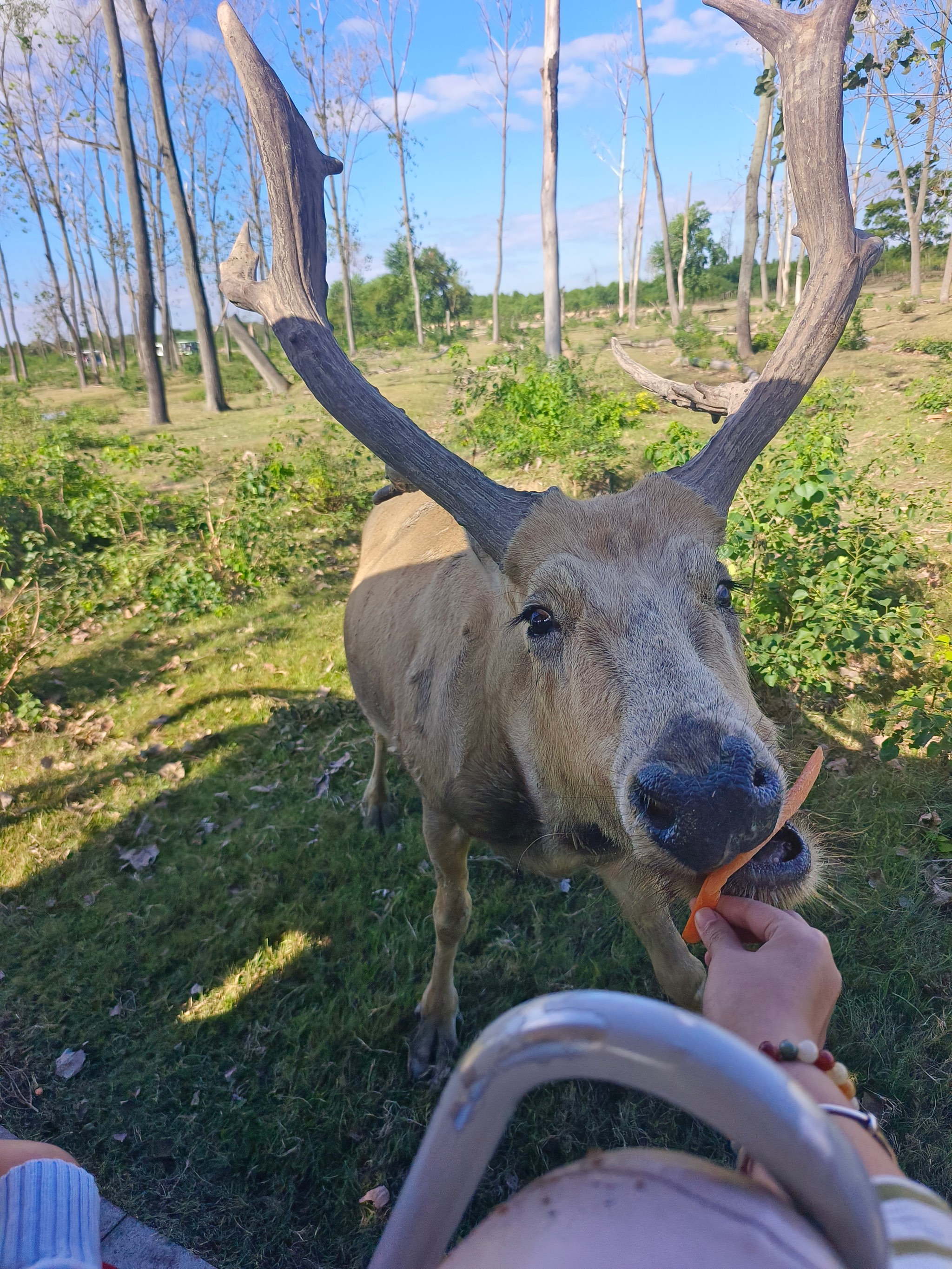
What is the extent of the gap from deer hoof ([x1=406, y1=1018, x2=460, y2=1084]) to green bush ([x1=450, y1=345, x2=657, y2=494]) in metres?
8.09

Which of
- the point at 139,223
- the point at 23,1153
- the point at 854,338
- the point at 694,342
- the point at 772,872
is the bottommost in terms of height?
the point at 23,1153

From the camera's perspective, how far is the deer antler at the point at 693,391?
360 centimetres

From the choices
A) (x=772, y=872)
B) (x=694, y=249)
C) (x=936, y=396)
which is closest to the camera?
(x=772, y=872)

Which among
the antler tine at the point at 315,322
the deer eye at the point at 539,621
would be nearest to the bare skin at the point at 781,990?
the deer eye at the point at 539,621

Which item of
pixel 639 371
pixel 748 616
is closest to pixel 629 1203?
pixel 639 371

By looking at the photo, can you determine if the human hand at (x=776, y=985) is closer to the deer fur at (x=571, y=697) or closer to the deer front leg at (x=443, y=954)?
the deer fur at (x=571, y=697)

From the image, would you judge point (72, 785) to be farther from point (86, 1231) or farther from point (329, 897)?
point (86, 1231)

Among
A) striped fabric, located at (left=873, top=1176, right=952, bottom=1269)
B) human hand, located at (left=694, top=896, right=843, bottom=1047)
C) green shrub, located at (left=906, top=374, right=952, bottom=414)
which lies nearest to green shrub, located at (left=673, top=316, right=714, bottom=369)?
green shrub, located at (left=906, top=374, right=952, bottom=414)

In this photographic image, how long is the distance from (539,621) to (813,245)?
223cm

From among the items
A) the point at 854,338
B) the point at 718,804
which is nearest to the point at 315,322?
the point at 718,804

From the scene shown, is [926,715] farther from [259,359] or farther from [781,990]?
[259,359]

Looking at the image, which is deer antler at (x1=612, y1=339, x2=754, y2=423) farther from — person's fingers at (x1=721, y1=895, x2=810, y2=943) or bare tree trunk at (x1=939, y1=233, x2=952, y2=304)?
bare tree trunk at (x1=939, y1=233, x2=952, y2=304)

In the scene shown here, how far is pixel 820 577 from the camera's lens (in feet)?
16.8

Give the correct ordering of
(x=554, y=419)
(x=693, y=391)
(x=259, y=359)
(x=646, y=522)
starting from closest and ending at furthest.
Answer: (x=646, y=522)
(x=693, y=391)
(x=259, y=359)
(x=554, y=419)
